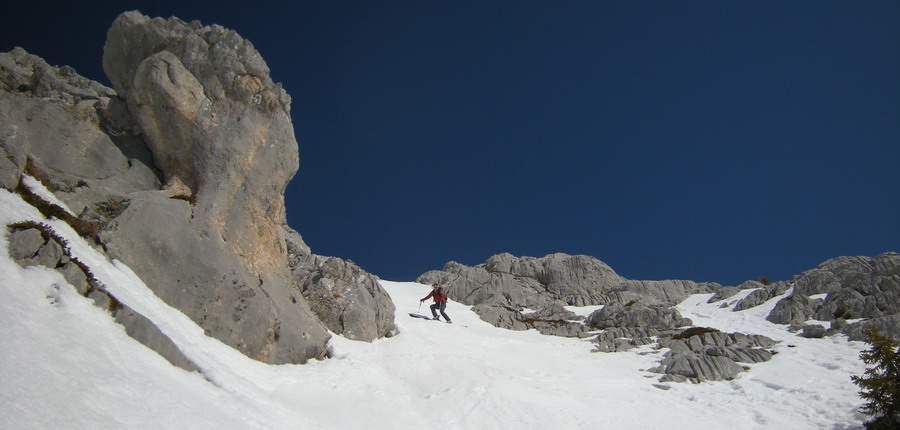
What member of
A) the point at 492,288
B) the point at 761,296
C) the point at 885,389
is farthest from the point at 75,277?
the point at 761,296

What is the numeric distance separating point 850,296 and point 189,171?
44144 mm

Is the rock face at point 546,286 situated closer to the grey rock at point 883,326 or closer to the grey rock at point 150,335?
the grey rock at point 883,326

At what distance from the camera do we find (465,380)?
1962 cm

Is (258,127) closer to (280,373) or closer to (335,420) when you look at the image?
(280,373)

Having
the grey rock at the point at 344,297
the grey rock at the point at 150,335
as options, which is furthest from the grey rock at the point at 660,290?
the grey rock at the point at 150,335

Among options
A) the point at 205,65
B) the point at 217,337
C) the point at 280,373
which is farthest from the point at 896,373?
the point at 205,65

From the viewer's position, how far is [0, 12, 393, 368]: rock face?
16.6 metres

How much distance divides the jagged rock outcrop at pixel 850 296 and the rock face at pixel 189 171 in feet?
103

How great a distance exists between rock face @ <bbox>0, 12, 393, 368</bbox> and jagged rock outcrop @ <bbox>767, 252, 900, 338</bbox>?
103 ft

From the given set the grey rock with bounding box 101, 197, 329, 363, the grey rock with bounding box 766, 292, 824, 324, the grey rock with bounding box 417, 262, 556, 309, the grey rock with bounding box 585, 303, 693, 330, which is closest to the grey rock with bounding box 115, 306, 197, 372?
the grey rock with bounding box 101, 197, 329, 363

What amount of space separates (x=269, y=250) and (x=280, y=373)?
6.57 m

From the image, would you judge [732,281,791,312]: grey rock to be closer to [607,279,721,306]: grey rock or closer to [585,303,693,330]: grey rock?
[585,303,693,330]: grey rock

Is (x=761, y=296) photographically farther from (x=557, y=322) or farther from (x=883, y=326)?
(x=557, y=322)

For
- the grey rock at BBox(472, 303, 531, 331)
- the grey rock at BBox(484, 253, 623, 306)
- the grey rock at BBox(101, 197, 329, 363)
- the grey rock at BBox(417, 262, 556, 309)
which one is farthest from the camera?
the grey rock at BBox(484, 253, 623, 306)
